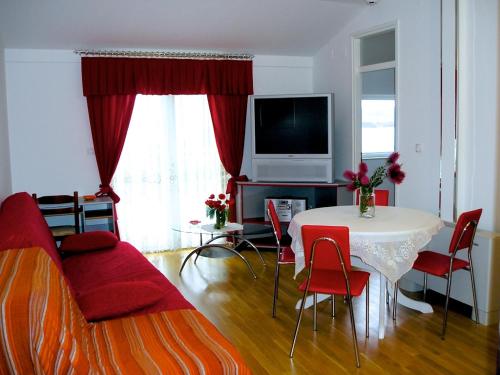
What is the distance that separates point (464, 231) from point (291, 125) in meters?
2.93

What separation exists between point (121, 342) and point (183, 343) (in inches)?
11.1

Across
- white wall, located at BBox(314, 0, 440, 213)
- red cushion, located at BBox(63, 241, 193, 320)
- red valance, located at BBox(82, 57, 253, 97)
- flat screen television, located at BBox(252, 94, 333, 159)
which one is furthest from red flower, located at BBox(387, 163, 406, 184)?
red valance, located at BBox(82, 57, 253, 97)

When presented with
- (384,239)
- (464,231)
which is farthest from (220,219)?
(464,231)

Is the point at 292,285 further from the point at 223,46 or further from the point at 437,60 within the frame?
the point at 223,46

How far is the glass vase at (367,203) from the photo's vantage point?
3.71 metres

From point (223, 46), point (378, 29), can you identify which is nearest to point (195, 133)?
point (223, 46)

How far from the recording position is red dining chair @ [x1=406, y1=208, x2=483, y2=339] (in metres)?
3.39

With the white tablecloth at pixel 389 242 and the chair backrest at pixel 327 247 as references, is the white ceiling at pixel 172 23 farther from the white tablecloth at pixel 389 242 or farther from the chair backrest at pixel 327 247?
the chair backrest at pixel 327 247

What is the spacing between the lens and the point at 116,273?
3.52m

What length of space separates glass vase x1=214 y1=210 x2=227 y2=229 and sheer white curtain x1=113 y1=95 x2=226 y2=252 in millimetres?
925

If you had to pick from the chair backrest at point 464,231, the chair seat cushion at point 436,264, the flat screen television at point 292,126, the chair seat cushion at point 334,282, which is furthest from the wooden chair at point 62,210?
the chair backrest at point 464,231

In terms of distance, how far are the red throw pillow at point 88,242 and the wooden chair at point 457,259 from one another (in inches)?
94.3

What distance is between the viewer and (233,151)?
247 inches

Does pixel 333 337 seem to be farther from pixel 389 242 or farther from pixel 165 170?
pixel 165 170
